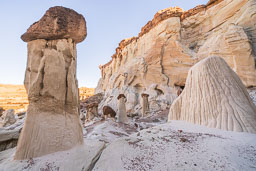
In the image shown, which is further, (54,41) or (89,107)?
(89,107)

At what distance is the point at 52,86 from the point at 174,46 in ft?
61.3

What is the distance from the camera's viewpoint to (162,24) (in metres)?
19.2

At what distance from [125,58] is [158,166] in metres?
24.8

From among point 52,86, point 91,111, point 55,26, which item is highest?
point 55,26

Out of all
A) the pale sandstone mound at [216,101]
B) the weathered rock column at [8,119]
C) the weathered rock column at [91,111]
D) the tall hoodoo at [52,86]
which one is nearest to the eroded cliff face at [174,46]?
the weathered rock column at [91,111]

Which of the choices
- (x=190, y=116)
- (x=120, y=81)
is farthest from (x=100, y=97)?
(x=190, y=116)

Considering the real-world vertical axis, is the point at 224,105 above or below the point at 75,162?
above

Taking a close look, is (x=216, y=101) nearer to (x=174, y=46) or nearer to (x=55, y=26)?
(x=55, y=26)

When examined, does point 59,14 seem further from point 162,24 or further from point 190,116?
point 162,24

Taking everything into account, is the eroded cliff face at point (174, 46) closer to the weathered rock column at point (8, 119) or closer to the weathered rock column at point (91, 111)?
the weathered rock column at point (91, 111)

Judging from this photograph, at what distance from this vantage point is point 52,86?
2406 mm

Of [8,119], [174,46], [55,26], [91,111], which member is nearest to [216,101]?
[55,26]

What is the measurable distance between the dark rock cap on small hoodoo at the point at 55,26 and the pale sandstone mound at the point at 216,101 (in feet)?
12.5

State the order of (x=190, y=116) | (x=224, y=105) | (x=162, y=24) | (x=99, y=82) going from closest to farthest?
1. (x=224, y=105)
2. (x=190, y=116)
3. (x=162, y=24)
4. (x=99, y=82)
